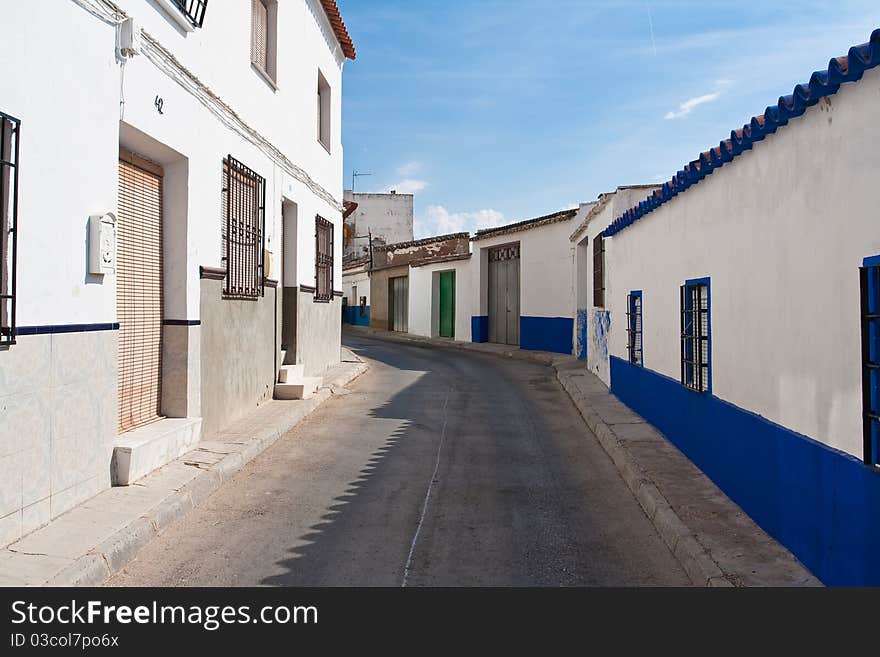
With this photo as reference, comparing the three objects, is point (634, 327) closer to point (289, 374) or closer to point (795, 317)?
point (289, 374)

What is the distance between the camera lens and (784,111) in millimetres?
4891

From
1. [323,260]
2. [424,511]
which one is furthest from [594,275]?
[424,511]

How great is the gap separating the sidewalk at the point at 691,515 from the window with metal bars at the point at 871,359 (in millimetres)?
979

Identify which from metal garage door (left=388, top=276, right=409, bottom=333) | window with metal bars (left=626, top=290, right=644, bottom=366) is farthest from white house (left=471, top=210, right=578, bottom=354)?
window with metal bars (left=626, top=290, right=644, bottom=366)

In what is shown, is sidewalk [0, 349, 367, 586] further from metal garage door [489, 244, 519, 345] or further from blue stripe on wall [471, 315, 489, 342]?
blue stripe on wall [471, 315, 489, 342]

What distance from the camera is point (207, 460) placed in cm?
738

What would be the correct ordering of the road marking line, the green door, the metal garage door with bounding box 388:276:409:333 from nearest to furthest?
the road marking line
the green door
the metal garage door with bounding box 388:276:409:333

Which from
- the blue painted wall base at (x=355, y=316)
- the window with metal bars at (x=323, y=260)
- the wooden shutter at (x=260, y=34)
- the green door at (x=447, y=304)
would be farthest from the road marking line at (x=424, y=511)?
the blue painted wall base at (x=355, y=316)

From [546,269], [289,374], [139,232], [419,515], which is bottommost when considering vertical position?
[419,515]

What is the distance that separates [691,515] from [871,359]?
7.56 ft

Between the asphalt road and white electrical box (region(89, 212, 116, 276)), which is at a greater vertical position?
white electrical box (region(89, 212, 116, 276))

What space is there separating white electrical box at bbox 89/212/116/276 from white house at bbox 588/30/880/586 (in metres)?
4.62

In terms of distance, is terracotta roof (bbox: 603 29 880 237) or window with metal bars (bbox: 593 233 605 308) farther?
window with metal bars (bbox: 593 233 605 308)

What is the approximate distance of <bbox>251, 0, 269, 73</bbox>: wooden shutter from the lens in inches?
408
